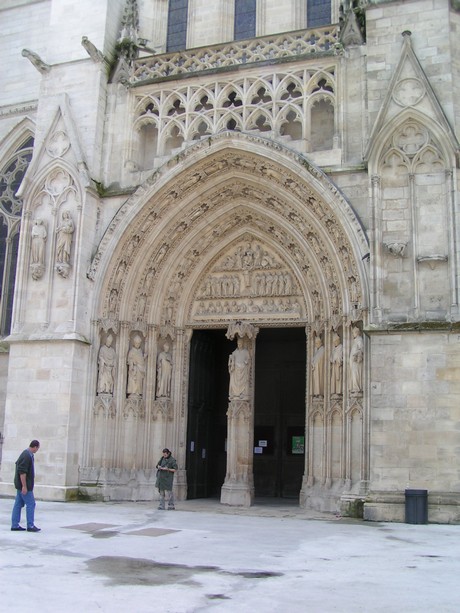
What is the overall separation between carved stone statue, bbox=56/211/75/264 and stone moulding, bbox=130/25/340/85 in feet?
11.1

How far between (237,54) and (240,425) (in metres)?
7.52

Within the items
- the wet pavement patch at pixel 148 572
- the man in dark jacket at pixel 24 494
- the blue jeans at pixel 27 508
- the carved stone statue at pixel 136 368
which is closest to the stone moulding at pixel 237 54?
the carved stone statue at pixel 136 368

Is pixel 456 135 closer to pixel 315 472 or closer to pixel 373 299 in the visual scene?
pixel 373 299

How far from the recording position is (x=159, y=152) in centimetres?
1519

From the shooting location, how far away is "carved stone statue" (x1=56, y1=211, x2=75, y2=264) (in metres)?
14.6

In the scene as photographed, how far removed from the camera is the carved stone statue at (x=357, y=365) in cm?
1286

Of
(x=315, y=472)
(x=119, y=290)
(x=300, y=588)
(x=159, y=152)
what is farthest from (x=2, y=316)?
(x=300, y=588)

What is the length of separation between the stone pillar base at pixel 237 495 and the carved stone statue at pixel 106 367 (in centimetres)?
305

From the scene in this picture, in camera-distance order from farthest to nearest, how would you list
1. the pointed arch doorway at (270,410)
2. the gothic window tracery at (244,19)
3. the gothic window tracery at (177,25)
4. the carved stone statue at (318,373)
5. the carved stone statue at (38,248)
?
1. the pointed arch doorway at (270,410)
2. the gothic window tracery at (177,25)
3. the gothic window tracery at (244,19)
4. the carved stone statue at (38,248)
5. the carved stone statue at (318,373)

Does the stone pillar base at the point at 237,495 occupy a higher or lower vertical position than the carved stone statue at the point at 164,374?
lower

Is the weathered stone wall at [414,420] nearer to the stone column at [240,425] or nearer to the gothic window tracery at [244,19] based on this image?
the stone column at [240,425]

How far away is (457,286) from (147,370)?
6462 millimetres

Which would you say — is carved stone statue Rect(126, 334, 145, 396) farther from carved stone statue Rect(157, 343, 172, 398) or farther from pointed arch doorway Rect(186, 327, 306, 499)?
pointed arch doorway Rect(186, 327, 306, 499)

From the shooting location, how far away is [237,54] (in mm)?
15133
